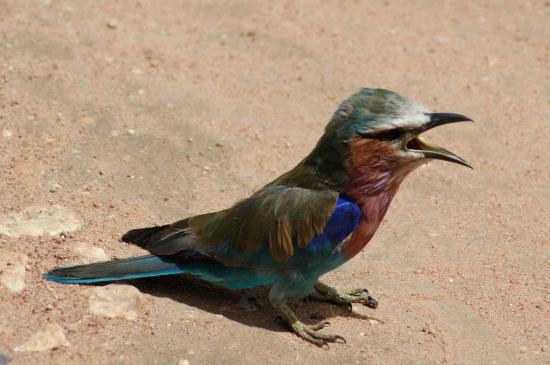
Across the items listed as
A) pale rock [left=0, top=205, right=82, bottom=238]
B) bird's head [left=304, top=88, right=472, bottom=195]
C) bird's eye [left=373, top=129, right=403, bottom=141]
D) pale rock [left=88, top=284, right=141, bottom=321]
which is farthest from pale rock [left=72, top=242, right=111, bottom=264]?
bird's eye [left=373, top=129, right=403, bottom=141]

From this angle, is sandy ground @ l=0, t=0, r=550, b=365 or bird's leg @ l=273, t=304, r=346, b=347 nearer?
sandy ground @ l=0, t=0, r=550, b=365

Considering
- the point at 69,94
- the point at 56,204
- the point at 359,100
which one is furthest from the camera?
the point at 69,94

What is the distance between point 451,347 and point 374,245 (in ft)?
3.90

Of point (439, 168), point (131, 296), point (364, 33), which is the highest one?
point (364, 33)

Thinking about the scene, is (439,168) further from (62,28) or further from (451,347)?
(62,28)

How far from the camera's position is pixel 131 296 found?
4.91m

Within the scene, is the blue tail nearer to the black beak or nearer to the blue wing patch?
the blue wing patch

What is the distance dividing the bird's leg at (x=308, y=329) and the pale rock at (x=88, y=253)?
1074 mm

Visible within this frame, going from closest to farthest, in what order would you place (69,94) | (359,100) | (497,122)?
(359,100) < (69,94) < (497,122)

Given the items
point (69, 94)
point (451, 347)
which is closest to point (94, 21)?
point (69, 94)

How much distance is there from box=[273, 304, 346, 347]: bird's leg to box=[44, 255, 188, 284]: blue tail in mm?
628

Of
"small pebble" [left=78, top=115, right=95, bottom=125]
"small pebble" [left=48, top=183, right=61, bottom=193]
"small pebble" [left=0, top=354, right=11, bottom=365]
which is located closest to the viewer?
"small pebble" [left=0, top=354, right=11, bottom=365]

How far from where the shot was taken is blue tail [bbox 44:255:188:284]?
16.1 ft

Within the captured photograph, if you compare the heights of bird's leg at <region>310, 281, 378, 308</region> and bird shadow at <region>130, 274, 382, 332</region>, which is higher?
bird's leg at <region>310, 281, 378, 308</region>
